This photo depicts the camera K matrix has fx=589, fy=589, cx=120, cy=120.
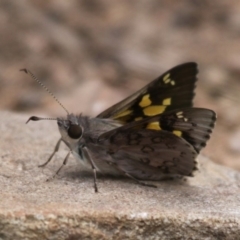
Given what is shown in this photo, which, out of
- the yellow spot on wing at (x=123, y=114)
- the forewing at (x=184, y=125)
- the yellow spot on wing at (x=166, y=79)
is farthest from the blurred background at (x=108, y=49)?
the forewing at (x=184, y=125)

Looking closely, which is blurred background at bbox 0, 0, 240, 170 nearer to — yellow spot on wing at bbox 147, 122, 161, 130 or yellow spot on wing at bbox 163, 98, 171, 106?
yellow spot on wing at bbox 163, 98, 171, 106

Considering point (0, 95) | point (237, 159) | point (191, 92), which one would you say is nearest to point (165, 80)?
point (191, 92)

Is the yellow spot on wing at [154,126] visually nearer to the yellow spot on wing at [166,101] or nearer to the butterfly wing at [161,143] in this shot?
the butterfly wing at [161,143]

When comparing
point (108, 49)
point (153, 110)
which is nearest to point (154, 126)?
point (153, 110)

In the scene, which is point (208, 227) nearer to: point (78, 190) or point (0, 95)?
point (78, 190)

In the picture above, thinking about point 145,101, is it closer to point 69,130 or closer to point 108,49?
point 69,130

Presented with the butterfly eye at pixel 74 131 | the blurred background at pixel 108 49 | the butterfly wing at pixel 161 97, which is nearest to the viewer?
the butterfly eye at pixel 74 131

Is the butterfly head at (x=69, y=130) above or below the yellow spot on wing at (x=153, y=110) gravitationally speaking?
below
